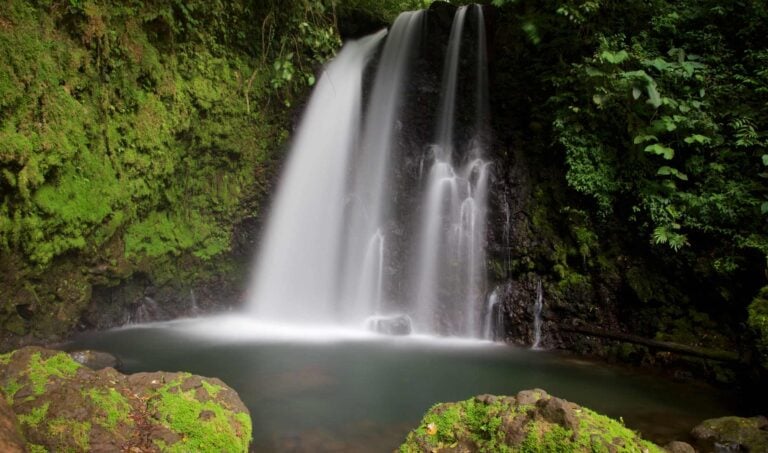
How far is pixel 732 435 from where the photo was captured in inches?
169

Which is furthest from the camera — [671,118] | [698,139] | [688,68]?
[688,68]

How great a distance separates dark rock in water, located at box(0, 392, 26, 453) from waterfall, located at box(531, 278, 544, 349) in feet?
22.9

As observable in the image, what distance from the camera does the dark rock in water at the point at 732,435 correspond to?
4.16 m

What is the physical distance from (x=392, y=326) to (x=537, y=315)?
8.01 ft

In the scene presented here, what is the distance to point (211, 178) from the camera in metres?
9.54

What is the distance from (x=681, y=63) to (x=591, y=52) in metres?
1.55

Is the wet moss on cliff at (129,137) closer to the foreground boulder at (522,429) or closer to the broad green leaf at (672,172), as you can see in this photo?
the foreground boulder at (522,429)

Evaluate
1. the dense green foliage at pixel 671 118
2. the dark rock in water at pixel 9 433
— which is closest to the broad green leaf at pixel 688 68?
the dense green foliage at pixel 671 118

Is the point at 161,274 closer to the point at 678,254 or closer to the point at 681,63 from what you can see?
the point at 678,254

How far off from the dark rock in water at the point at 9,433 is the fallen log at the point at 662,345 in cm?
717

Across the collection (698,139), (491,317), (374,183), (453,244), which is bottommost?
(491,317)

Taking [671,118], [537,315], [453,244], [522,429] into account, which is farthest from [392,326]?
[522,429]

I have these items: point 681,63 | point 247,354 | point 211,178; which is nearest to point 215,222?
point 211,178

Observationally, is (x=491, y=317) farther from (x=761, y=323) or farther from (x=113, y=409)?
(x=113, y=409)
